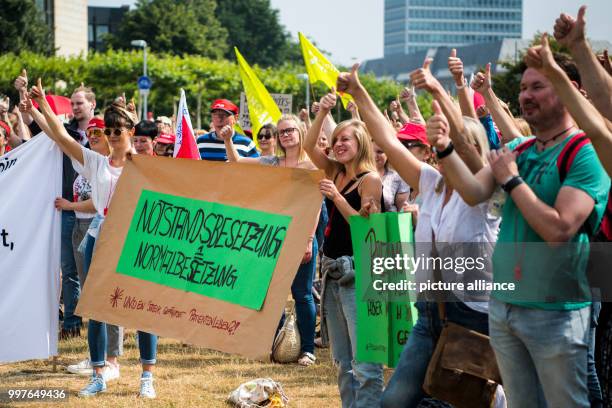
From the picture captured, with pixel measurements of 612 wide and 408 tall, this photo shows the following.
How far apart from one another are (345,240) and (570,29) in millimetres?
2254

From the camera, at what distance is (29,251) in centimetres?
716

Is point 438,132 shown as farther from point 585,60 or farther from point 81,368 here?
point 81,368

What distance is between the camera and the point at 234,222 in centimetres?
607

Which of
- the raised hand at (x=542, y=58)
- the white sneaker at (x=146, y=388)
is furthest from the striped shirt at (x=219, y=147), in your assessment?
the raised hand at (x=542, y=58)

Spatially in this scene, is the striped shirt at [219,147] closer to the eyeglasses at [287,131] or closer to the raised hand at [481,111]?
the eyeglasses at [287,131]

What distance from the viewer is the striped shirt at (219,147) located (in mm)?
9617

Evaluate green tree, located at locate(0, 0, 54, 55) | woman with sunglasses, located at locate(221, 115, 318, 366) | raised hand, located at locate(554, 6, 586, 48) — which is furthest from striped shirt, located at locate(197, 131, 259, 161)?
green tree, located at locate(0, 0, 54, 55)

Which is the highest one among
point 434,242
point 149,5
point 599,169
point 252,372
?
point 149,5

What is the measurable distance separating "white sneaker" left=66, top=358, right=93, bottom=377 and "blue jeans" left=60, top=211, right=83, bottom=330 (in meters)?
1.50

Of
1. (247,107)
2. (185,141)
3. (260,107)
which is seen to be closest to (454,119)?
(185,141)

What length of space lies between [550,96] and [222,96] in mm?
47422

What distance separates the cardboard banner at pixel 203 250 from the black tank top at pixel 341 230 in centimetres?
14

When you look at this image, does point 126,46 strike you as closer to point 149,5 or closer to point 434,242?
point 149,5

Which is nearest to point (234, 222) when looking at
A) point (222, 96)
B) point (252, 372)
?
point (252, 372)
